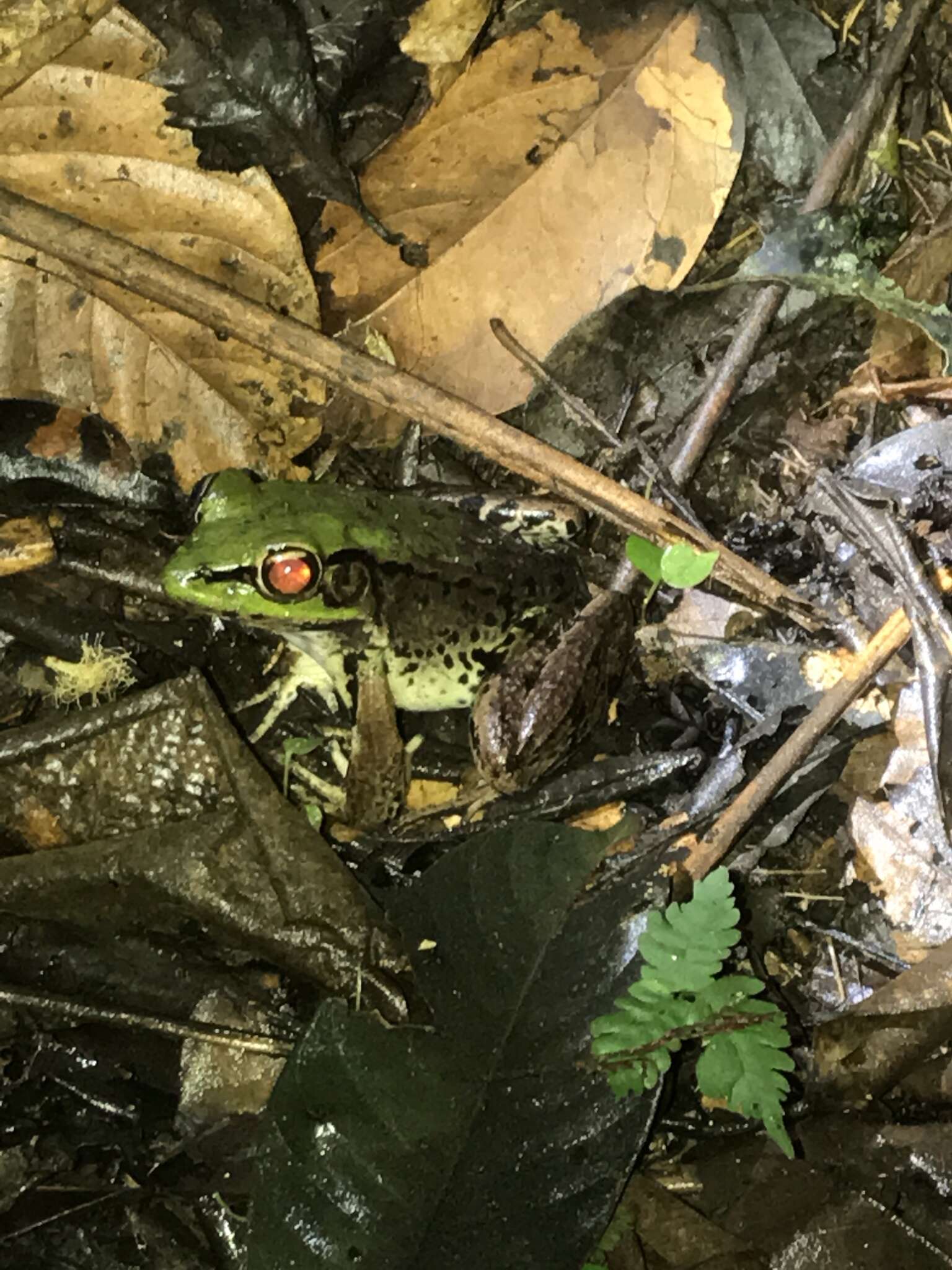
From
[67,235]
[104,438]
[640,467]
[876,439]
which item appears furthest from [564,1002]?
[67,235]

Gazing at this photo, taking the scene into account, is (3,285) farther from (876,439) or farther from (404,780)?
(876,439)

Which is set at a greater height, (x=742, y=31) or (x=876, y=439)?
(x=742, y=31)

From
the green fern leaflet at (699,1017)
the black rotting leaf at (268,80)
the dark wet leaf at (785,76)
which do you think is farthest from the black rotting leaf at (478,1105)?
the dark wet leaf at (785,76)

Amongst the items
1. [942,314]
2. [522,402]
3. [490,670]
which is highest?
[942,314]

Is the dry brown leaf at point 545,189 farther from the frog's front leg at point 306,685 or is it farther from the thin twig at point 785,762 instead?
the thin twig at point 785,762

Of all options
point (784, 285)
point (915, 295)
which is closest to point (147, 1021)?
point (784, 285)

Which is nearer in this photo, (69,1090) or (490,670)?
(69,1090)

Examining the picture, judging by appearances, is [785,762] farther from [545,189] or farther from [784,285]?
[545,189]
